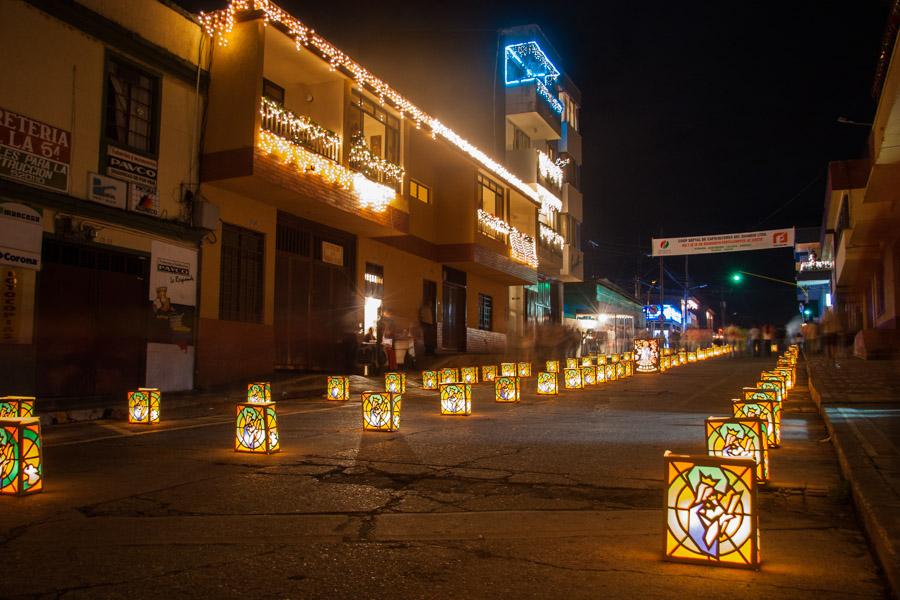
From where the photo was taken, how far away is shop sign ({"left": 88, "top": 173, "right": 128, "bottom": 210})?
558 inches

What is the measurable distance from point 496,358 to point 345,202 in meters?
12.2

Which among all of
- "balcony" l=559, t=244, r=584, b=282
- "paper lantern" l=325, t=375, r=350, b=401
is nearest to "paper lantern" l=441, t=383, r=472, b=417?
"paper lantern" l=325, t=375, r=350, b=401

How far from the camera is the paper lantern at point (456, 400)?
12.8m

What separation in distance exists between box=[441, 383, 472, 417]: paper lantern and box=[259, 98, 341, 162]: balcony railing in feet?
26.6

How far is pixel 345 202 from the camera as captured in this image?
19938mm

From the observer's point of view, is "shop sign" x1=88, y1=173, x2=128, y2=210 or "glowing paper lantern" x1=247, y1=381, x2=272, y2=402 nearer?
"glowing paper lantern" x1=247, y1=381, x2=272, y2=402

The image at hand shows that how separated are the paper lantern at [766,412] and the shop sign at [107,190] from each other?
39.0 ft

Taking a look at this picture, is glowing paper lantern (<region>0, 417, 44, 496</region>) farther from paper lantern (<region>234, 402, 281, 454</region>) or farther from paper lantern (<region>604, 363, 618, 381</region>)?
paper lantern (<region>604, 363, 618, 381</region>)

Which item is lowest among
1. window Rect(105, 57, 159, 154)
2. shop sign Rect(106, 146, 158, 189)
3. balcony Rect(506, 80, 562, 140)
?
shop sign Rect(106, 146, 158, 189)

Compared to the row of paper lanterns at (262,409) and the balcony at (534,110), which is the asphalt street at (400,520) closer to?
the row of paper lanterns at (262,409)

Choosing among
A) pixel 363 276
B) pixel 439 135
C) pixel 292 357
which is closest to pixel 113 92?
pixel 292 357

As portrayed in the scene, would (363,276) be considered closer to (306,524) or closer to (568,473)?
(568,473)

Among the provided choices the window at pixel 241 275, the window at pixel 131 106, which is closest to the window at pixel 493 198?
the window at pixel 241 275

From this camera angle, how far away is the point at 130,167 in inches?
594
